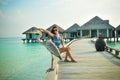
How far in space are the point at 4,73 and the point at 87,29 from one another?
Result: 30.1 meters

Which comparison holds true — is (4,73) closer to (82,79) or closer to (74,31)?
(82,79)

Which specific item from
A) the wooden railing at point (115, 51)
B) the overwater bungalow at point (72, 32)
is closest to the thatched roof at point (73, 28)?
the overwater bungalow at point (72, 32)

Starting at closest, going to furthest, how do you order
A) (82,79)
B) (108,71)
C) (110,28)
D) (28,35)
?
1. (82,79)
2. (108,71)
3. (110,28)
4. (28,35)

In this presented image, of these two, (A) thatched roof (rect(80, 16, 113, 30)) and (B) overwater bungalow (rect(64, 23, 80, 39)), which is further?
(B) overwater bungalow (rect(64, 23, 80, 39))

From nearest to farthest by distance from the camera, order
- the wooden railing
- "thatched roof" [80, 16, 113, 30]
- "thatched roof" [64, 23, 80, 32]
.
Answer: the wooden railing
"thatched roof" [80, 16, 113, 30]
"thatched roof" [64, 23, 80, 32]

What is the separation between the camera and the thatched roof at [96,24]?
3951cm

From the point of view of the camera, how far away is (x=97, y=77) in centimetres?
517

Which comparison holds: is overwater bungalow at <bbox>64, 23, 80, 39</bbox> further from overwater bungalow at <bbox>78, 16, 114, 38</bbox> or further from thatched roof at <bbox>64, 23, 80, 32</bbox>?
overwater bungalow at <bbox>78, 16, 114, 38</bbox>

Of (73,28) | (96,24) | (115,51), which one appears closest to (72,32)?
(73,28)

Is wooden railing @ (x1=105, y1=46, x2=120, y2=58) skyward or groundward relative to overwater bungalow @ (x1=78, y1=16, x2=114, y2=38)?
groundward

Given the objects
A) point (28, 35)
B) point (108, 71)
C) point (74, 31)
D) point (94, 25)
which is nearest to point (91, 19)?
point (94, 25)

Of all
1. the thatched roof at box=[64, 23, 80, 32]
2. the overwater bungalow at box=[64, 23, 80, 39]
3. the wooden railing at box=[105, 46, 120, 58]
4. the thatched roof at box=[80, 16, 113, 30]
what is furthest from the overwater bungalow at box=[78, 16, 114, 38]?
the wooden railing at box=[105, 46, 120, 58]

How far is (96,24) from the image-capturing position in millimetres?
40000

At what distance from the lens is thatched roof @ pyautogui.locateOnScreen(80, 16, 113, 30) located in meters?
39.5
